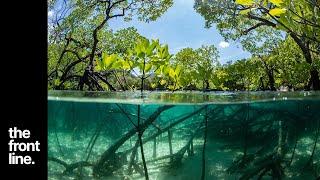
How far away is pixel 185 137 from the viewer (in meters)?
5.98

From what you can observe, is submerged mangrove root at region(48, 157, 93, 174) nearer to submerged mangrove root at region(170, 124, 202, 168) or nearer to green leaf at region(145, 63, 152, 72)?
submerged mangrove root at region(170, 124, 202, 168)

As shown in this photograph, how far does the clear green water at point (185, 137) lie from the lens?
576 centimetres

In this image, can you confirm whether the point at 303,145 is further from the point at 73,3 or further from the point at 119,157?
the point at 73,3

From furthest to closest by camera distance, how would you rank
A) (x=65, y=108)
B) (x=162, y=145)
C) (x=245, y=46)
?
1. (x=245, y=46)
2. (x=65, y=108)
3. (x=162, y=145)

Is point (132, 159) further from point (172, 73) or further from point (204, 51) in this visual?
point (204, 51)

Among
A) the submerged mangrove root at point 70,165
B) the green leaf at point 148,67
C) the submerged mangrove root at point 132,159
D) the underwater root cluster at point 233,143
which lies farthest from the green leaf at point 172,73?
the submerged mangrove root at point 70,165

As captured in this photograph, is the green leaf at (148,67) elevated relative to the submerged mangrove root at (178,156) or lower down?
elevated

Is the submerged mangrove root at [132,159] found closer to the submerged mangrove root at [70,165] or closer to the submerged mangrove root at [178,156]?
the submerged mangrove root at [178,156]

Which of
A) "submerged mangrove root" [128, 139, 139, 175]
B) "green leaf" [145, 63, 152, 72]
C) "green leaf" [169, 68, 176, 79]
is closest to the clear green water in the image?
"submerged mangrove root" [128, 139, 139, 175]

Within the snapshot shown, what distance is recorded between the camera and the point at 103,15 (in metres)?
15.3

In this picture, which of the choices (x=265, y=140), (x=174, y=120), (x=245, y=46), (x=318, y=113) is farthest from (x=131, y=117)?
(x=245, y=46)
